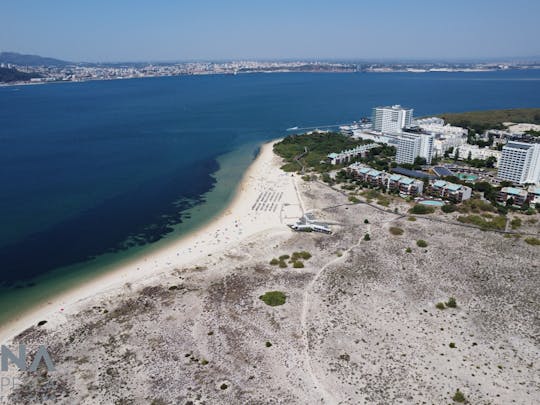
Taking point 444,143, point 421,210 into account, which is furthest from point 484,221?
point 444,143

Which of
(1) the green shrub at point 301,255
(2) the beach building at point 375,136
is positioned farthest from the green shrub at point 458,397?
(2) the beach building at point 375,136

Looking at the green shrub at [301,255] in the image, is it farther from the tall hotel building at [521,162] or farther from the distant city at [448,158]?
the tall hotel building at [521,162]

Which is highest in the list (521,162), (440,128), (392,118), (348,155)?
(392,118)

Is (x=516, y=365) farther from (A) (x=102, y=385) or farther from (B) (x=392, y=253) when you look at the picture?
(A) (x=102, y=385)

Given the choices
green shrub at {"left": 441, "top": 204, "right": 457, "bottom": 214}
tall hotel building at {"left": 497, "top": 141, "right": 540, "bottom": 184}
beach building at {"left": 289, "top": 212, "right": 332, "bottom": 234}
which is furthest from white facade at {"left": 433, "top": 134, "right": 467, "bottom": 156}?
beach building at {"left": 289, "top": 212, "right": 332, "bottom": 234}

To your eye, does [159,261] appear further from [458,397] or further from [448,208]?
[448,208]

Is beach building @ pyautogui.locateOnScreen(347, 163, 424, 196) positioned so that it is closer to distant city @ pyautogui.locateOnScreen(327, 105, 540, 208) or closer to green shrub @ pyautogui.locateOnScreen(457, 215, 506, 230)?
distant city @ pyautogui.locateOnScreen(327, 105, 540, 208)
